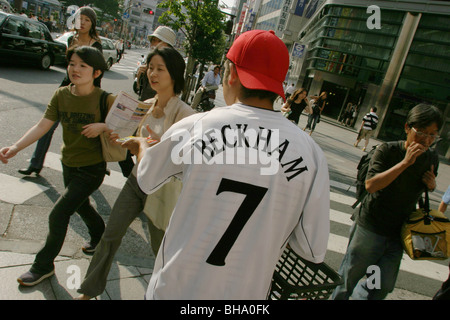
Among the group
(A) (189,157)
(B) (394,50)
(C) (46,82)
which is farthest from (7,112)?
(B) (394,50)

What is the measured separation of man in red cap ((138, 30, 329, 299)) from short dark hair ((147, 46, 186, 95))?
1.36 m

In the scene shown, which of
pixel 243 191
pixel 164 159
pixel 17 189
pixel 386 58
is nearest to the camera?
pixel 243 191

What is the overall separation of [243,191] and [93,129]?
5.62 ft

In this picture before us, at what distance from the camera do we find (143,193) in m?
2.40

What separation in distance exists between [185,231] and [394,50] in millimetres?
22082

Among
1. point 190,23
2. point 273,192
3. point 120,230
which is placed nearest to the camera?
point 273,192

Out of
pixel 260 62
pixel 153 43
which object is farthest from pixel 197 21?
pixel 260 62

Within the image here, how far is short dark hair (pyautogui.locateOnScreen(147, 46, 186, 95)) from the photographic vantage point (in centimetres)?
254

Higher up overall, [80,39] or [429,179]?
[80,39]

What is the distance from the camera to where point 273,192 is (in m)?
1.20

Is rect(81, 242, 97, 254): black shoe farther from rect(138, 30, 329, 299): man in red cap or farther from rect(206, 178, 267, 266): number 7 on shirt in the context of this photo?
rect(206, 178, 267, 266): number 7 on shirt

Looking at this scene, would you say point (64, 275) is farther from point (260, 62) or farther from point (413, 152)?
point (413, 152)

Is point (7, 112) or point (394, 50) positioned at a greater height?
point (394, 50)
